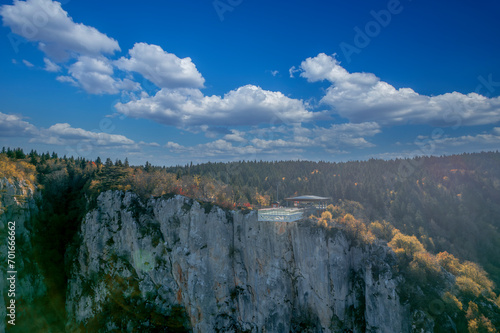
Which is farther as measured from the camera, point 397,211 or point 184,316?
point 397,211

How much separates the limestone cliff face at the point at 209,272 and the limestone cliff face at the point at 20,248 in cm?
574

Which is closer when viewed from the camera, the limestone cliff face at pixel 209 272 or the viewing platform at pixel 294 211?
the limestone cliff face at pixel 209 272

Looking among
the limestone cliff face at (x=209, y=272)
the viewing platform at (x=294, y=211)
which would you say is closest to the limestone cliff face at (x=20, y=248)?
the limestone cliff face at (x=209, y=272)

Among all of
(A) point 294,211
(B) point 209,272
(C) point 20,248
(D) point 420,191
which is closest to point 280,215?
(A) point 294,211

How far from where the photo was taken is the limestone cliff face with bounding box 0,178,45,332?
39906 mm

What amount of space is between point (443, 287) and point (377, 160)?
99.8 metres

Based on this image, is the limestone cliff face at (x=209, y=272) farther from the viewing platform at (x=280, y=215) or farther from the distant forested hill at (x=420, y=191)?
the distant forested hill at (x=420, y=191)

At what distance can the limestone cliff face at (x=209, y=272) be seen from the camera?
36.9 m

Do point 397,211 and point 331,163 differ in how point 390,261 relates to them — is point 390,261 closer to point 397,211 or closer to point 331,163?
point 397,211

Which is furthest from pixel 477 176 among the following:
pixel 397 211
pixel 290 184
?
pixel 290 184

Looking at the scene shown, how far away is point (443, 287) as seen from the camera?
110ft

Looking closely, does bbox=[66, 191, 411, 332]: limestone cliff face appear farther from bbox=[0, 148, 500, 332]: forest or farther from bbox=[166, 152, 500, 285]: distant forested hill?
bbox=[166, 152, 500, 285]: distant forested hill

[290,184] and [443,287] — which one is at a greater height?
[290,184]

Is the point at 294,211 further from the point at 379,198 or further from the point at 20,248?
the point at 379,198
